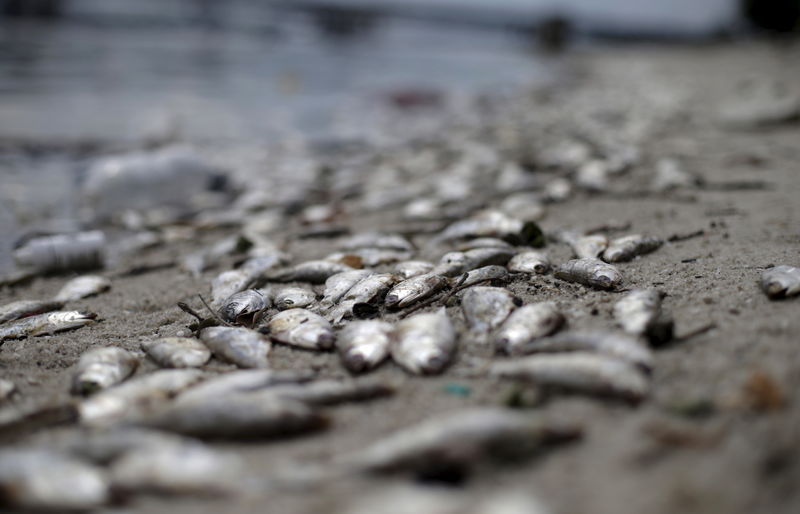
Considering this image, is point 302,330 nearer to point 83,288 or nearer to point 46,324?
point 46,324

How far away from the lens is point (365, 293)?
255 cm

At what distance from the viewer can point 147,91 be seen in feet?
36.1

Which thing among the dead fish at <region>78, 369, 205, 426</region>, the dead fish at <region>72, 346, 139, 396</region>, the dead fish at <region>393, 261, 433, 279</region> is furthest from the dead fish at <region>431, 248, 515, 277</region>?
the dead fish at <region>72, 346, 139, 396</region>

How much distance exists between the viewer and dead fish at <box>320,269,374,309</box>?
8.65ft

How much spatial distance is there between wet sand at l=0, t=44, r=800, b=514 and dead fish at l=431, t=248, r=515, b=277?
0.28 meters

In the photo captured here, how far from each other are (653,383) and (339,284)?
1.52 metres

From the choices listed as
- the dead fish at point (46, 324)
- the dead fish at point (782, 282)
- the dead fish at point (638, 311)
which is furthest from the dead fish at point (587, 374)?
the dead fish at point (46, 324)

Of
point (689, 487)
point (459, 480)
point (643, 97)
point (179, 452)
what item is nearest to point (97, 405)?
point (179, 452)

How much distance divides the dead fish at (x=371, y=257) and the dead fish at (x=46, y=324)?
1.22m

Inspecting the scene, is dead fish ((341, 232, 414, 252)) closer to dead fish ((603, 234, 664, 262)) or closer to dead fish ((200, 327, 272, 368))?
dead fish ((603, 234, 664, 262))

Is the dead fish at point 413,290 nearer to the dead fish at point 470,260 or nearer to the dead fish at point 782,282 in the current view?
the dead fish at point 470,260

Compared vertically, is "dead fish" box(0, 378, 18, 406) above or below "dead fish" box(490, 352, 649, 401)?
below

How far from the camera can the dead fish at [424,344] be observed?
1.90 m

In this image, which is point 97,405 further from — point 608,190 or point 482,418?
point 608,190
